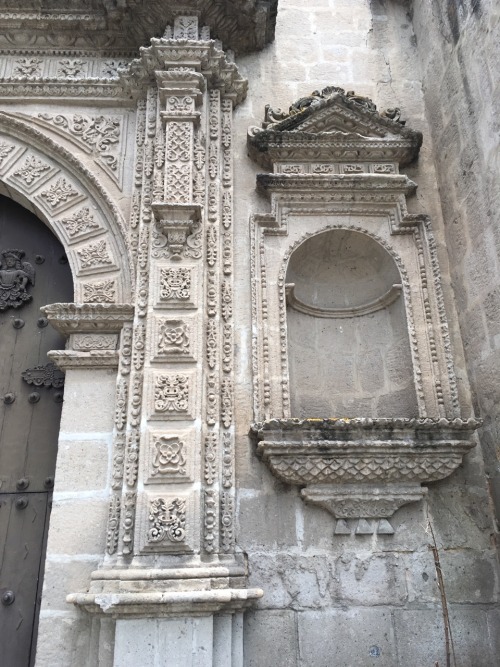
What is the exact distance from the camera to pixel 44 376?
4047mm

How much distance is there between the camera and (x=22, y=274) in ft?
14.4

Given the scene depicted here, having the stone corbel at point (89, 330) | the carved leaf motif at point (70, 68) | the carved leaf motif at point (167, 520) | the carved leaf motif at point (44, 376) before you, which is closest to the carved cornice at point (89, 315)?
the stone corbel at point (89, 330)

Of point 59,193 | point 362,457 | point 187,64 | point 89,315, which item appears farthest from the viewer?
point 187,64

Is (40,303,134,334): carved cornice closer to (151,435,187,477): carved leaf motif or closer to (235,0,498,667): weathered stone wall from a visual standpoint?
(235,0,498,667): weathered stone wall

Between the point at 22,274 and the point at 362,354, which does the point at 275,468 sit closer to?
the point at 362,354

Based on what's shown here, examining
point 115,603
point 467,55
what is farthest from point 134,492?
point 467,55

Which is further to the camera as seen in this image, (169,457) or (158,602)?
(169,457)

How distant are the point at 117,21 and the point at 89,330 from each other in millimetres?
2775

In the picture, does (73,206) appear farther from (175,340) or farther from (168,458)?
(168,458)

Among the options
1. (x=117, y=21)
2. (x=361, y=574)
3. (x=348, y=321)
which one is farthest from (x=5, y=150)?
(x=361, y=574)

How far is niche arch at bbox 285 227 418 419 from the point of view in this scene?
413 cm

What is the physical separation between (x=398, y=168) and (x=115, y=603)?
372 centimetres

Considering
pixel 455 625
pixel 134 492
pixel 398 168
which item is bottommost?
pixel 455 625

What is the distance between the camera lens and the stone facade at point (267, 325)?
3225 mm
